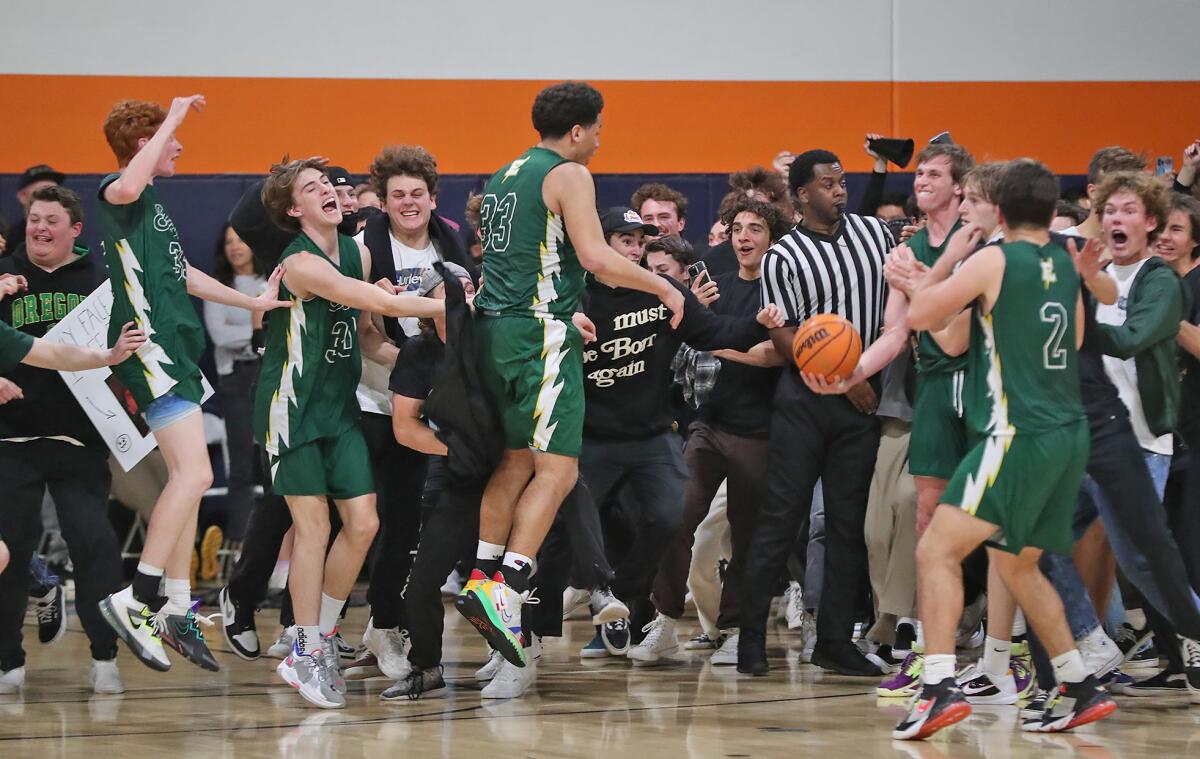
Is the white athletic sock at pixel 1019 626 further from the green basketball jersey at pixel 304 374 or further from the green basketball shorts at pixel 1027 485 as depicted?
the green basketball jersey at pixel 304 374

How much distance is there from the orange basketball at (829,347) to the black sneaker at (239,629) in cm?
288

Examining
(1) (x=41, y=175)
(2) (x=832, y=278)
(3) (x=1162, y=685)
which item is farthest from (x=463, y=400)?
(1) (x=41, y=175)

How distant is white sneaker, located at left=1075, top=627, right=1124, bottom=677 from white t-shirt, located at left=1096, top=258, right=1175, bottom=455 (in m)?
0.86

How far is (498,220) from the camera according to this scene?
5.96m

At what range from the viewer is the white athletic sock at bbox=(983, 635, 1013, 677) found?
5871mm

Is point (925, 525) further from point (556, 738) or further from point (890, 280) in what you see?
point (556, 738)

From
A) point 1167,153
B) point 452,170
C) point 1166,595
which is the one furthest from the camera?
point 1167,153

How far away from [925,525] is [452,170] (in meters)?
6.28

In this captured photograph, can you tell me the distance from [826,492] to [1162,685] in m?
1.53

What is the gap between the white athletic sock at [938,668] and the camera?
5164mm

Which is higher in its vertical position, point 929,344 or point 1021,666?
point 929,344

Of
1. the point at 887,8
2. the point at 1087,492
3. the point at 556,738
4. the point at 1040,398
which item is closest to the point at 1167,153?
the point at 887,8

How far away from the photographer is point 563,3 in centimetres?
1168

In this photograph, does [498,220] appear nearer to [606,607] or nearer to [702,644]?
[606,607]
